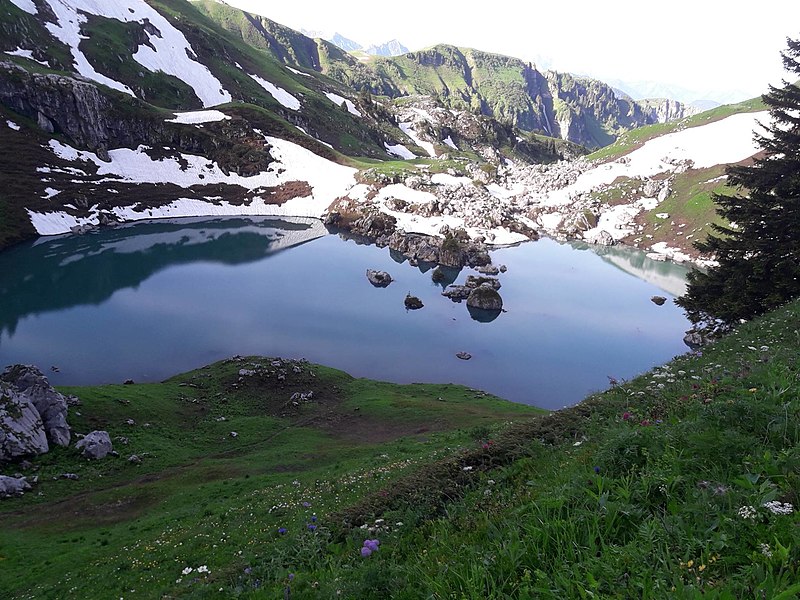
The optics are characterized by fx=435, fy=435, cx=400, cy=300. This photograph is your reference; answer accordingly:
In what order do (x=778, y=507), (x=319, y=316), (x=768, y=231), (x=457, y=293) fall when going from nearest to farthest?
(x=778, y=507) → (x=768, y=231) → (x=319, y=316) → (x=457, y=293)

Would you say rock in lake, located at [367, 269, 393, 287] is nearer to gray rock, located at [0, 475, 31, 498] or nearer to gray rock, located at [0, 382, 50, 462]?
gray rock, located at [0, 382, 50, 462]

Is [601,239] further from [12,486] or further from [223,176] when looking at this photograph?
[12,486]

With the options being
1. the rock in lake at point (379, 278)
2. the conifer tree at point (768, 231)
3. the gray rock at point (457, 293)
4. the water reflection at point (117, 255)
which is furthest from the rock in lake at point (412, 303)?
the conifer tree at point (768, 231)

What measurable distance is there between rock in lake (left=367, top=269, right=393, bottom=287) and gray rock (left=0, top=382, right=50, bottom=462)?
211 ft

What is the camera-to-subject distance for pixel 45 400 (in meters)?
33.0

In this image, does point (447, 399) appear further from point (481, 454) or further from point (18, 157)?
point (18, 157)

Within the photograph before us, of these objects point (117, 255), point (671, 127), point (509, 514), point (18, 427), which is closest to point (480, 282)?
point (18, 427)

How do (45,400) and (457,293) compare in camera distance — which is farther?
(457,293)

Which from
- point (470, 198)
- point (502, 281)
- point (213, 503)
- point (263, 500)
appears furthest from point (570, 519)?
point (470, 198)

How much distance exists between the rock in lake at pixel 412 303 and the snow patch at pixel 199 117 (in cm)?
13681

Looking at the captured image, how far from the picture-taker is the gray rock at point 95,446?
102ft

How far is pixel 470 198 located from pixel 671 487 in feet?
524

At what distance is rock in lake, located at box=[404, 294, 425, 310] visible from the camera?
A: 80250mm

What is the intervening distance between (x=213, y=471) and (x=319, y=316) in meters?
44.6
